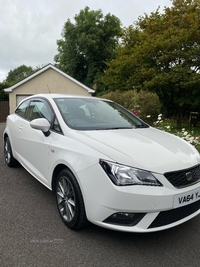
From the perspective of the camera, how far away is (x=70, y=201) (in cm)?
253

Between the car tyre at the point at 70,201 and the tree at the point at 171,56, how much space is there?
9.24 meters

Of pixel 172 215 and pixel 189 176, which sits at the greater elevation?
pixel 189 176

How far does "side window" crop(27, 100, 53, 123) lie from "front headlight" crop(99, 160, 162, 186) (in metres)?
1.41

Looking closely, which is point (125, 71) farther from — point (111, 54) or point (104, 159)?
point (111, 54)

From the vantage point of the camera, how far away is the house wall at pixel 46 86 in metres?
18.2

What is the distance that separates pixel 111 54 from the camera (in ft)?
92.9

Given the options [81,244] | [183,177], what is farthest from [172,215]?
[81,244]

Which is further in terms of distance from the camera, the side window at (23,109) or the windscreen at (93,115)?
the side window at (23,109)

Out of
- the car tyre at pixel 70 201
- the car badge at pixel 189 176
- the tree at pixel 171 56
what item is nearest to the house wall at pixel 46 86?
the tree at pixel 171 56

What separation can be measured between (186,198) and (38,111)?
253cm

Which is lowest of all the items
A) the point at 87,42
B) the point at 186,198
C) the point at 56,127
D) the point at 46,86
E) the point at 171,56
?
the point at 186,198

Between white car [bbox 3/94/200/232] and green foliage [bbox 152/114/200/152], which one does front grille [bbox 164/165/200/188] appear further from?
green foliage [bbox 152/114/200/152]

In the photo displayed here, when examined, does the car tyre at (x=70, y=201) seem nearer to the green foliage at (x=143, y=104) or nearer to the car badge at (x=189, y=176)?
the car badge at (x=189, y=176)

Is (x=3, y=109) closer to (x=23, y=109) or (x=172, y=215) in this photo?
(x=23, y=109)
